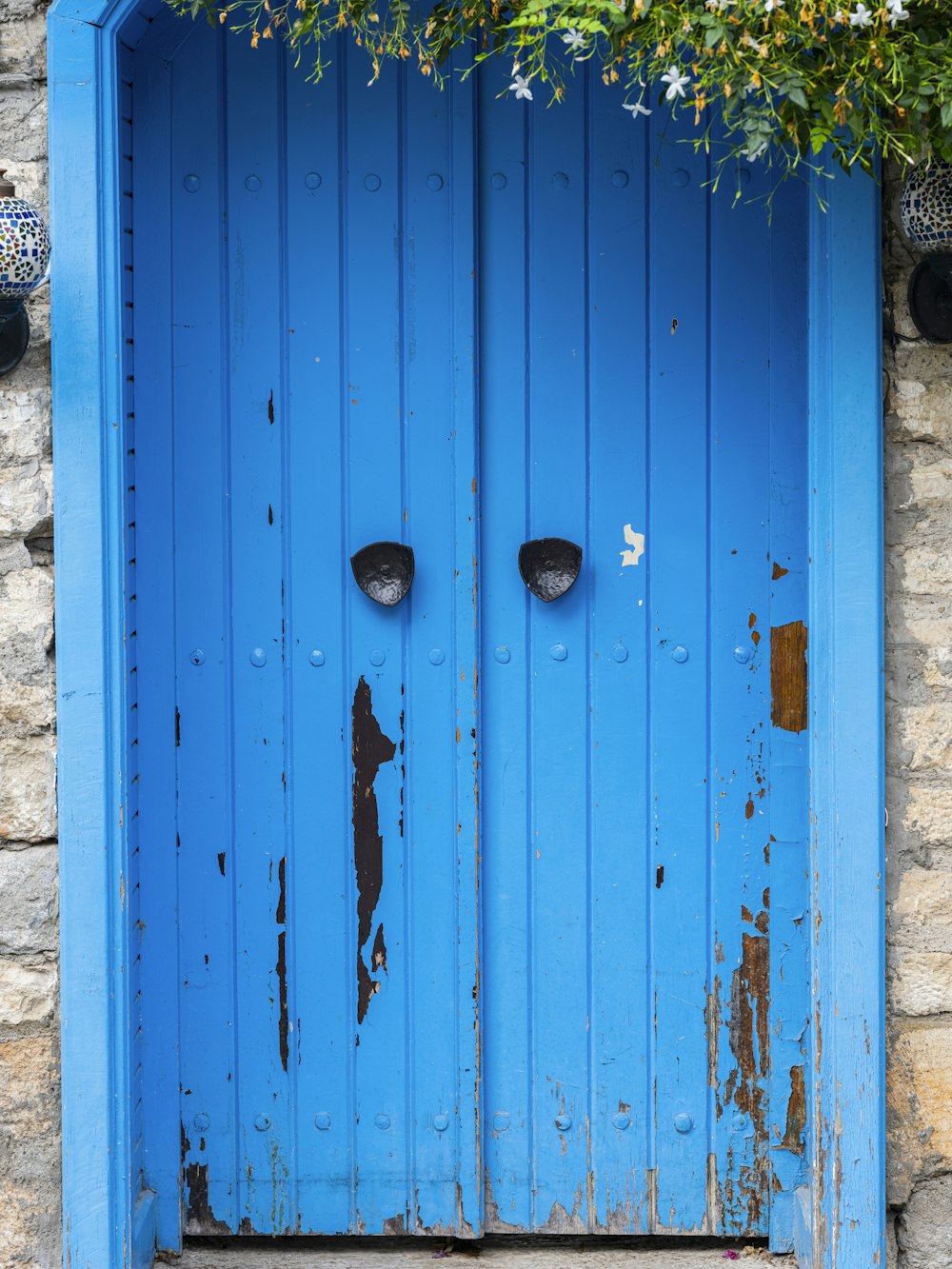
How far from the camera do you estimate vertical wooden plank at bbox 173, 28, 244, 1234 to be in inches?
104

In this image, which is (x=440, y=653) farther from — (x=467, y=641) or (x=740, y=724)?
(x=740, y=724)

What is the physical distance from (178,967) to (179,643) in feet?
2.26

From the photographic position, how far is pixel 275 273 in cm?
266

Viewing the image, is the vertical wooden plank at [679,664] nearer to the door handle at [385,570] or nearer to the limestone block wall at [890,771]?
the limestone block wall at [890,771]

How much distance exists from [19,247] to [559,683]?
133 cm

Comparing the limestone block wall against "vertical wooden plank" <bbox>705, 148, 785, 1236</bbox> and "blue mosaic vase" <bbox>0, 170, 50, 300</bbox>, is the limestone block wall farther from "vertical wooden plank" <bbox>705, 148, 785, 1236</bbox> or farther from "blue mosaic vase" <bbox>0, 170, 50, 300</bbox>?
"vertical wooden plank" <bbox>705, 148, 785, 1236</bbox>

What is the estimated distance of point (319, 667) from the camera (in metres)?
2.70

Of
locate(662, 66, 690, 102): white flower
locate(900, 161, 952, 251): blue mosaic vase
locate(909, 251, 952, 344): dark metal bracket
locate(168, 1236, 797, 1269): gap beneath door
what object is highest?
locate(662, 66, 690, 102): white flower

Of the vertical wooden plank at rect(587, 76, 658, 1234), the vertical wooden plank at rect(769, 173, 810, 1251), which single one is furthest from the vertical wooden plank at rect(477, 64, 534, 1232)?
the vertical wooden plank at rect(769, 173, 810, 1251)

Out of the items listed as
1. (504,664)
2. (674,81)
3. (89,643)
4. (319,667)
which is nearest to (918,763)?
(504,664)

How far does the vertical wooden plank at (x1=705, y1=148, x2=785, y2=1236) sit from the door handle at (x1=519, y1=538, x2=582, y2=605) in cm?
30

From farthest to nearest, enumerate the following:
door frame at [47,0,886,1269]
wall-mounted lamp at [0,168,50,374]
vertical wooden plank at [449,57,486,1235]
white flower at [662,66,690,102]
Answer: vertical wooden plank at [449,57,486,1235] < door frame at [47,0,886,1269] < wall-mounted lamp at [0,168,50,374] < white flower at [662,66,690,102]

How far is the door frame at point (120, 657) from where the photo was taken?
2400mm

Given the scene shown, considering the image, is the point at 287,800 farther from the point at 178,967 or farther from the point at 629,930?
the point at 629,930
